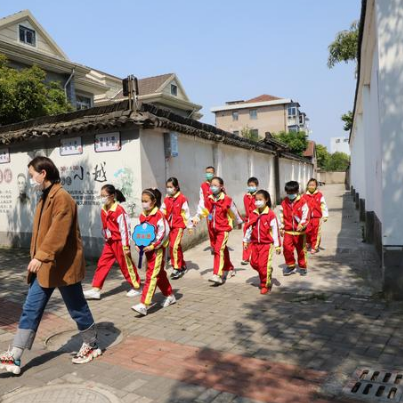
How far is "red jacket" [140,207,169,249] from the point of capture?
5531 mm

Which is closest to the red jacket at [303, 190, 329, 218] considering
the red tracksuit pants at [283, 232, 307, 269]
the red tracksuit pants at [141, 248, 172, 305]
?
the red tracksuit pants at [283, 232, 307, 269]

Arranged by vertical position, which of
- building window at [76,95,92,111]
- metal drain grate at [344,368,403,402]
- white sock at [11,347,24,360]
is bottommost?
metal drain grate at [344,368,403,402]

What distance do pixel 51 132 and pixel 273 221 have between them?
5319 mm

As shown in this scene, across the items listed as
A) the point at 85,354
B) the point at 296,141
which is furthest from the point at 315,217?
the point at 296,141

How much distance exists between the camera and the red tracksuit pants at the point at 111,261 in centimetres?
628

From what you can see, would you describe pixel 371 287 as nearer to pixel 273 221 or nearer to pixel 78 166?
pixel 273 221

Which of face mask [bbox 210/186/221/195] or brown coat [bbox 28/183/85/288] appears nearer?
brown coat [bbox 28/183/85/288]

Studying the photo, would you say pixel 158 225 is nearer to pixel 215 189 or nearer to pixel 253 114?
pixel 215 189

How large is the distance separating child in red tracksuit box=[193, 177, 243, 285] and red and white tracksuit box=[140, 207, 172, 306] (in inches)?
53.6

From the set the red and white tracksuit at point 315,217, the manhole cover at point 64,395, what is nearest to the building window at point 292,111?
the red and white tracksuit at point 315,217

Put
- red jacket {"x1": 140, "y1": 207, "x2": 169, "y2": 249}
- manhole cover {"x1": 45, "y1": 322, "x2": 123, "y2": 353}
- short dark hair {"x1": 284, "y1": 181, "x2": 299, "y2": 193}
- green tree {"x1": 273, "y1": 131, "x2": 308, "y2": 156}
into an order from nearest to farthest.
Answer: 1. manhole cover {"x1": 45, "y1": 322, "x2": 123, "y2": 353}
2. red jacket {"x1": 140, "y1": 207, "x2": 169, "y2": 249}
3. short dark hair {"x1": 284, "y1": 181, "x2": 299, "y2": 193}
4. green tree {"x1": 273, "y1": 131, "x2": 308, "y2": 156}

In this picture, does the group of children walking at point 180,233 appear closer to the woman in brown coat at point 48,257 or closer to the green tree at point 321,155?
the woman in brown coat at point 48,257

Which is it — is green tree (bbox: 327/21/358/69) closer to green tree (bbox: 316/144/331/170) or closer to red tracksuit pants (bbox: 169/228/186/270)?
red tracksuit pants (bbox: 169/228/186/270)

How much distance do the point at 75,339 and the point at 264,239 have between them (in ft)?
9.92
